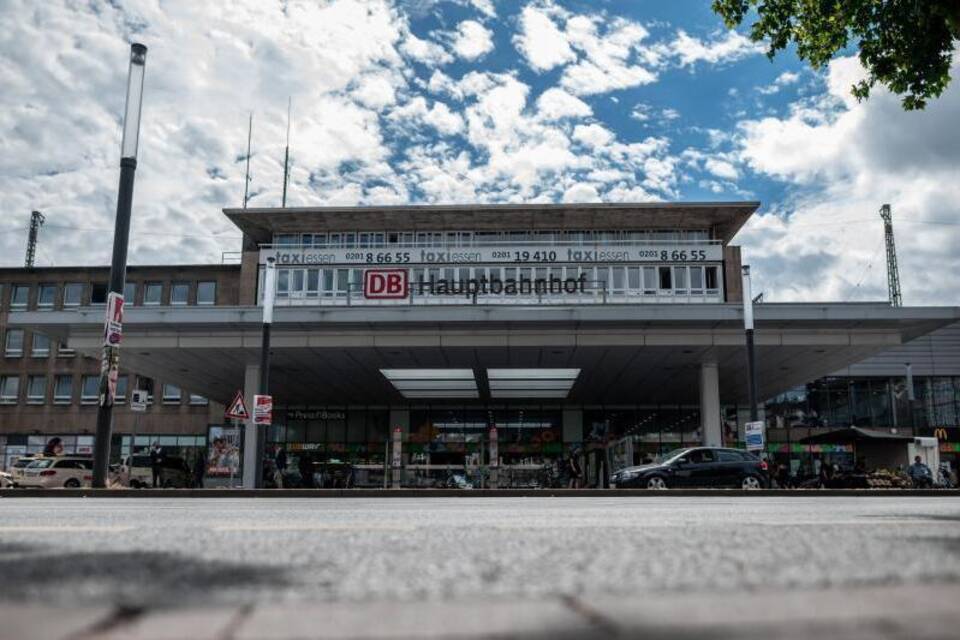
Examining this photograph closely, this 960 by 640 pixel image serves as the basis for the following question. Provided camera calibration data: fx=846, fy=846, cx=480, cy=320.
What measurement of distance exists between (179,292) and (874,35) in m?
51.6

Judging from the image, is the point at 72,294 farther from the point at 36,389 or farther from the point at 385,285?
the point at 385,285

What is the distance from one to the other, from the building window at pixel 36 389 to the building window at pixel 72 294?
5.34m

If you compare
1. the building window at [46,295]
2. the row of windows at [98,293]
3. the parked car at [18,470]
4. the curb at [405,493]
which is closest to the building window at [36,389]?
the row of windows at [98,293]

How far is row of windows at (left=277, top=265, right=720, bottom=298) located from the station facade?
10cm

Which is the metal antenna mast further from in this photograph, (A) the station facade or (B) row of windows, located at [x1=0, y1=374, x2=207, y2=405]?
(B) row of windows, located at [x1=0, y1=374, x2=207, y2=405]

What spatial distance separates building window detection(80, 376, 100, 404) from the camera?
55784mm

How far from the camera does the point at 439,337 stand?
85.3ft

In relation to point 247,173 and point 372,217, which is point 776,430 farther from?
point 247,173

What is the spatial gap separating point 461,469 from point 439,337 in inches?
514

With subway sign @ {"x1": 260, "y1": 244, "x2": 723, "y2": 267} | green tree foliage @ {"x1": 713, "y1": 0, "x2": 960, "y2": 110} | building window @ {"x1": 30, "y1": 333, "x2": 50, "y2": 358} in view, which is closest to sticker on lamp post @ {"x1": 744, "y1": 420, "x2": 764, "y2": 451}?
green tree foliage @ {"x1": 713, "y1": 0, "x2": 960, "y2": 110}

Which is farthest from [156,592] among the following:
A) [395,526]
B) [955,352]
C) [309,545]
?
[955,352]

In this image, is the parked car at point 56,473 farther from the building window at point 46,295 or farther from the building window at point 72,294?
the building window at point 46,295

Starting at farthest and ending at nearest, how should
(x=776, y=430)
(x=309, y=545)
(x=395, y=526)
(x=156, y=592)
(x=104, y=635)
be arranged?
(x=776, y=430), (x=395, y=526), (x=309, y=545), (x=156, y=592), (x=104, y=635)

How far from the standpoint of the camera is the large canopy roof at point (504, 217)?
48781 mm
